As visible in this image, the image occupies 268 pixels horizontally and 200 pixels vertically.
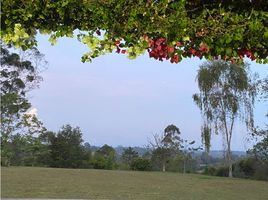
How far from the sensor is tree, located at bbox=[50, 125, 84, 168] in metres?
26.8

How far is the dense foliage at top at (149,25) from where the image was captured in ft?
8.23

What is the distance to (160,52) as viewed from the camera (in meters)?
2.73

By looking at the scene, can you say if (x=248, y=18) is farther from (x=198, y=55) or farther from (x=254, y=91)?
(x=254, y=91)

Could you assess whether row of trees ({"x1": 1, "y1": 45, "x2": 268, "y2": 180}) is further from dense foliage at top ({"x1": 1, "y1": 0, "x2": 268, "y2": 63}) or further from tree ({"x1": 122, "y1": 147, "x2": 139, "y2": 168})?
dense foliage at top ({"x1": 1, "y1": 0, "x2": 268, "y2": 63})

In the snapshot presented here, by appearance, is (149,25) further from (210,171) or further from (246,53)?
(210,171)

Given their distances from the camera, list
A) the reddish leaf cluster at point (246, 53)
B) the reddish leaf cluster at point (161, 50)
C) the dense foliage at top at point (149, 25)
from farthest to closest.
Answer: the reddish leaf cluster at point (246, 53), the reddish leaf cluster at point (161, 50), the dense foliage at top at point (149, 25)

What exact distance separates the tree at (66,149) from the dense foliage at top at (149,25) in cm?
2415

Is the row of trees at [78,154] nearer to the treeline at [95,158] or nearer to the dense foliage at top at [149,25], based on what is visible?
the treeline at [95,158]

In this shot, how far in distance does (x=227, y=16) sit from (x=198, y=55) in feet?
1.04

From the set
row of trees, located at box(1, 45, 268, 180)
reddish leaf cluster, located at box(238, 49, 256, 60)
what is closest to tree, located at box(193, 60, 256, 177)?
row of trees, located at box(1, 45, 268, 180)

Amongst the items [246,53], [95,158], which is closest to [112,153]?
[95,158]

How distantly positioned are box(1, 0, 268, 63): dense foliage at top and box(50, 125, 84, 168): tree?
79.2 feet

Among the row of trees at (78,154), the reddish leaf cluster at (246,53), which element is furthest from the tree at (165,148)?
the reddish leaf cluster at (246,53)

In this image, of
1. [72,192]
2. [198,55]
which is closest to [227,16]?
[198,55]
